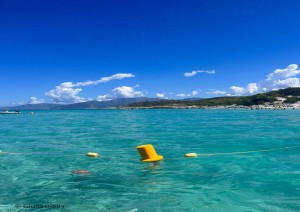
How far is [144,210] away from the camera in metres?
11.3

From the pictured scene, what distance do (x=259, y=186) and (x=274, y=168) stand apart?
4.56 meters

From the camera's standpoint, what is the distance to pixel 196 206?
1187 centimetres

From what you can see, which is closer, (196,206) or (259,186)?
(196,206)

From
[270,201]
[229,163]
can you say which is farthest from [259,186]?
[229,163]

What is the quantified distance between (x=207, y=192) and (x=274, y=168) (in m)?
6.91

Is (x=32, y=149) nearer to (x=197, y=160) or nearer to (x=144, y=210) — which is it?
(x=197, y=160)

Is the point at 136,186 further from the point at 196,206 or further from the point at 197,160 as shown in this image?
the point at 197,160

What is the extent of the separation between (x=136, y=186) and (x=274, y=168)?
9098mm

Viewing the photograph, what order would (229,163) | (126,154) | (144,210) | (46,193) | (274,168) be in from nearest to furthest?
(144,210), (46,193), (274,168), (229,163), (126,154)

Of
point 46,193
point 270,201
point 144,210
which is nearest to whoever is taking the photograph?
point 144,210

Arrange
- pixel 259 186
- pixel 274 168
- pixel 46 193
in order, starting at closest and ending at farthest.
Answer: pixel 46 193 < pixel 259 186 < pixel 274 168

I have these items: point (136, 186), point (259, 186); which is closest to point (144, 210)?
point (136, 186)

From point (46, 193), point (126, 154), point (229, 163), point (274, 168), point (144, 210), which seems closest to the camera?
point (144, 210)

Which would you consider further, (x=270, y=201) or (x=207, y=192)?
A: (x=207, y=192)
